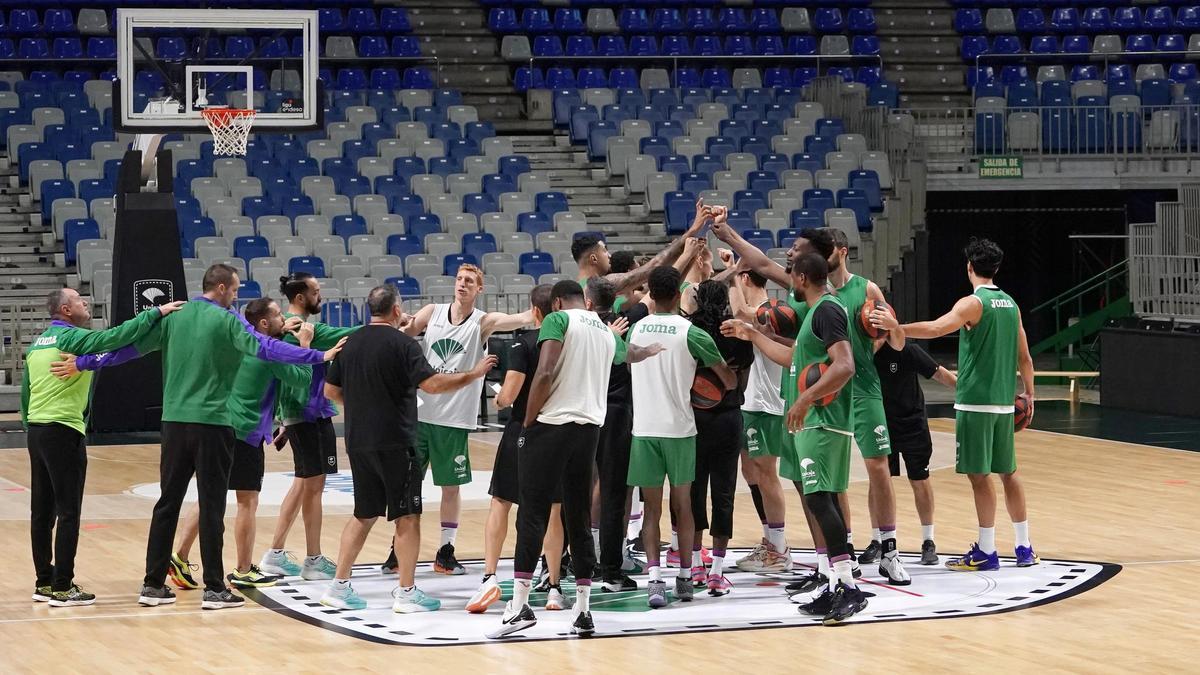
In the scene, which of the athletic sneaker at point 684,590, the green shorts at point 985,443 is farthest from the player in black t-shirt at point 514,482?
the green shorts at point 985,443

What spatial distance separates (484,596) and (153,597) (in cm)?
184

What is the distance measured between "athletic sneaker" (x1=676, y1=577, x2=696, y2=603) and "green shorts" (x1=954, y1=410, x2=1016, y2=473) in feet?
6.30

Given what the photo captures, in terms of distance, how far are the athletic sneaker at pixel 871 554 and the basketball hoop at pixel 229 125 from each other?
7283mm

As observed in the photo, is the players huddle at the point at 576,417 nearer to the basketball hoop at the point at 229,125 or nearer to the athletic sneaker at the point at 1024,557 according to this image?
the athletic sneaker at the point at 1024,557

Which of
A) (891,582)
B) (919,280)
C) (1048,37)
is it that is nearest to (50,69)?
(919,280)

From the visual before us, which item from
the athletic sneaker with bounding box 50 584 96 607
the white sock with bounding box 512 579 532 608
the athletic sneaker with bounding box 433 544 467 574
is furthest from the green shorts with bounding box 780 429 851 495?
the athletic sneaker with bounding box 50 584 96 607

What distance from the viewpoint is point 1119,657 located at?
25.0 feet

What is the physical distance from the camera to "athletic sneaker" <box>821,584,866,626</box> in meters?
8.31

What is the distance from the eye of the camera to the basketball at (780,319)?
9.20 metres

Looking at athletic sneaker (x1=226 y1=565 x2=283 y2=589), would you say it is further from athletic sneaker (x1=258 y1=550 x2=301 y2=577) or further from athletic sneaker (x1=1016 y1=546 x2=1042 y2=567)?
athletic sneaker (x1=1016 y1=546 x2=1042 y2=567)

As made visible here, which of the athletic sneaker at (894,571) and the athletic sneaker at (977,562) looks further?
the athletic sneaker at (977,562)

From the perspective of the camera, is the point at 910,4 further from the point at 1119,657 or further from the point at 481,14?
the point at 1119,657

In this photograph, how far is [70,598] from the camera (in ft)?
29.3

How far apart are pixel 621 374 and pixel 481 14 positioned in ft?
61.7
